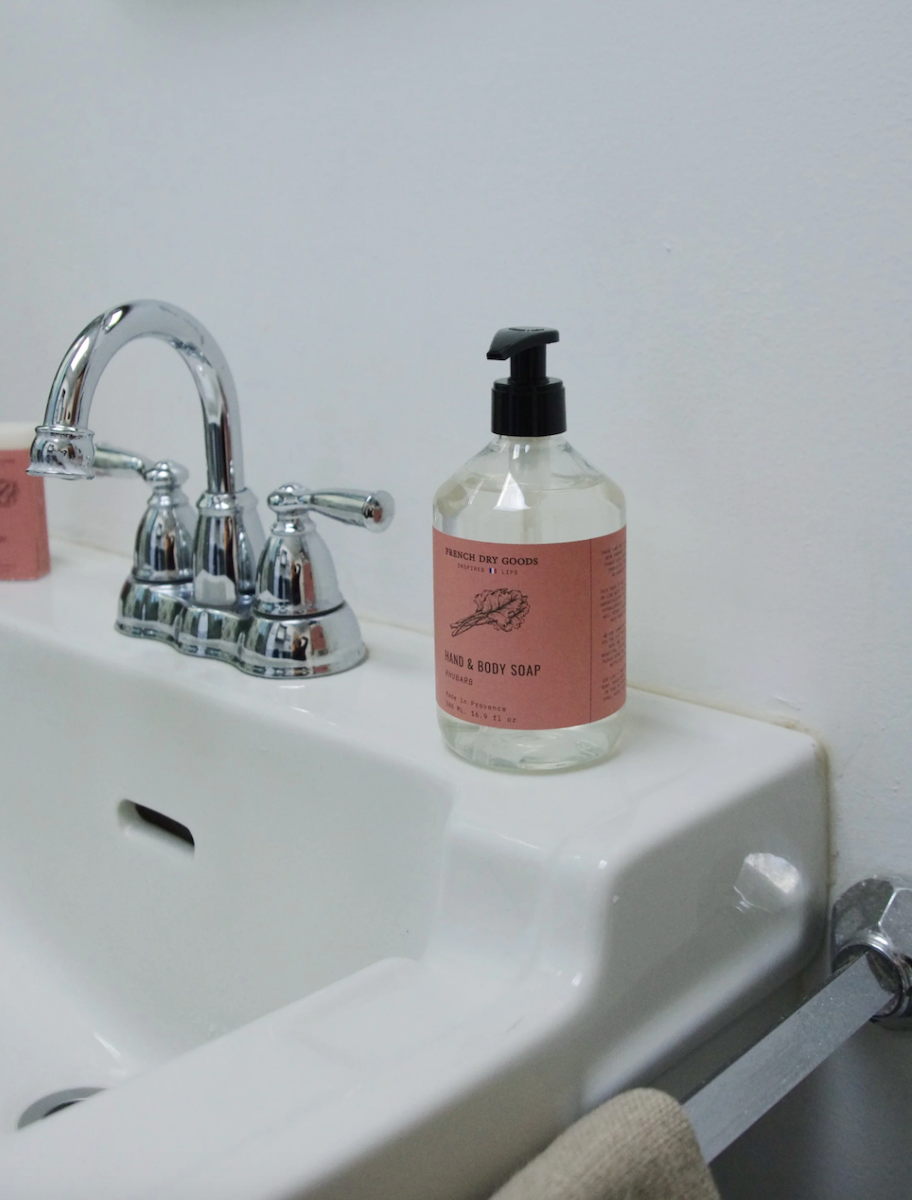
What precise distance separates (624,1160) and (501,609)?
0.18 m

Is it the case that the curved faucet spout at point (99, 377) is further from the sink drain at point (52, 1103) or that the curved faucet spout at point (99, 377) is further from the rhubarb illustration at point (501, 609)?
the sink drain at point (52, 1103)

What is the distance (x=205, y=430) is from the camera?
521mm

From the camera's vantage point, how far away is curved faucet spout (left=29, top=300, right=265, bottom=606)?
1.41 ft

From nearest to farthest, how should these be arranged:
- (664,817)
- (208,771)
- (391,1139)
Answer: (391,1139)
(664,817)
(208,771)

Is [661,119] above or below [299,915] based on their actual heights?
above

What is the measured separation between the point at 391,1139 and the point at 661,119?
361 millimetres

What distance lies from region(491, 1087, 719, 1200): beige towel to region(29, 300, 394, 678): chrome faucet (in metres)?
0.27

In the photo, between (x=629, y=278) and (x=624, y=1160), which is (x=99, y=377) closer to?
(x=629, y=278)

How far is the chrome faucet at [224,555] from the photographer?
1.59 ft

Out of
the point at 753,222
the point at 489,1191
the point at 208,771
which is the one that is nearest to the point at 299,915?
the point at 208,771

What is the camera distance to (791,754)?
0.42 metres

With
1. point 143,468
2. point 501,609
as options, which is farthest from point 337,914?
point 143,468

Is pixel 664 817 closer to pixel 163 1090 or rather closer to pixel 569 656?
pixel 569 656

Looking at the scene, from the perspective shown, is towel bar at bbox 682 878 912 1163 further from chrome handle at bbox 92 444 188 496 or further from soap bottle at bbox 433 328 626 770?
chrome handle at bbox 92 444 188 496
